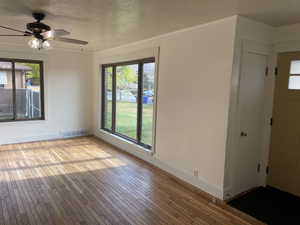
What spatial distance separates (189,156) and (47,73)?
4.48 metres

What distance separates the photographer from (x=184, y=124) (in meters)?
3.70

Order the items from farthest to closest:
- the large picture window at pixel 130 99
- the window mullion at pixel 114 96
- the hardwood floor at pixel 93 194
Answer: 1. the window mullion at pixel 114 96
2. the large picture window at pixel 130 99
3. the hardwood floor at pixel 93 194

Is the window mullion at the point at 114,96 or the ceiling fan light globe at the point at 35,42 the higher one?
the ceiling fan light globe at the point at 35,42

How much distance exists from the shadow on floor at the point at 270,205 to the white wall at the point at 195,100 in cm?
39

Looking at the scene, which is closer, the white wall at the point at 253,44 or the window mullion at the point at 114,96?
the white wall at the point at 253,44

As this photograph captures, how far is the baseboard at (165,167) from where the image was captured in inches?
127


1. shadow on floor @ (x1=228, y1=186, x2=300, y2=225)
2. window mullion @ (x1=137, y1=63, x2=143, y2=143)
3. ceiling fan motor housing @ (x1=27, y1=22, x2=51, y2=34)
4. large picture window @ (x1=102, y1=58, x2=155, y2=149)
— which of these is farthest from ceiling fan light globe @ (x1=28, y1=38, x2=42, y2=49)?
shadow on floor @ (x1=228, y1=186, x2=300, y2=225)

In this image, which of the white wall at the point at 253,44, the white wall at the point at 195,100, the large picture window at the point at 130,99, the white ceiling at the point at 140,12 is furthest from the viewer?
the large picture window at the point at 130,99

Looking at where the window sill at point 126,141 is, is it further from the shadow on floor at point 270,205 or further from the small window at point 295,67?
the small window at point 295,67

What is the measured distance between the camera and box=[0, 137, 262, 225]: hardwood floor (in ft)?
8.81

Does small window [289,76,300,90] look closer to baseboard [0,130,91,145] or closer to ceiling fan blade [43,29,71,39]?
ceiling fan blade [43,29,71,39]

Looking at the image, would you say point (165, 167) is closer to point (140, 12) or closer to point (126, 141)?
point (126, 141)

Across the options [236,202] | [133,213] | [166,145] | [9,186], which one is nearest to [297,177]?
[236,202]

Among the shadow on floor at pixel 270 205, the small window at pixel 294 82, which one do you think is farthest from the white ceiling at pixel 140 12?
the shadow on floor at pixel 270 205
